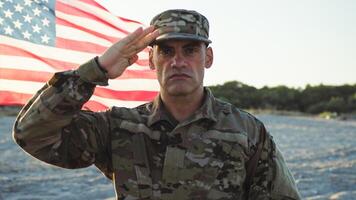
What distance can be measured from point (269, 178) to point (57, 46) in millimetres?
2269

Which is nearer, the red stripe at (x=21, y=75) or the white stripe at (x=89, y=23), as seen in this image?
the red stripe at (x=21, y=75)

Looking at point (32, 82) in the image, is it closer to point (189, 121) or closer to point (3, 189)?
point (189, 121)

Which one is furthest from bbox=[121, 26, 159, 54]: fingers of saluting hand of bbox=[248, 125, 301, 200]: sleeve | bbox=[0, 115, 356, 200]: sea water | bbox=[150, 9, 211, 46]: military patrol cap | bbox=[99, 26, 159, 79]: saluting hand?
bbox=[0, 115, 356, 200]: sea water

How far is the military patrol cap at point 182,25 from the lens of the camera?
331 cm

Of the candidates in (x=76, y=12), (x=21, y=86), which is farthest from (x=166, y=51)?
(x=76, y=12)

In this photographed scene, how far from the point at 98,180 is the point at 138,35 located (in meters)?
8.18

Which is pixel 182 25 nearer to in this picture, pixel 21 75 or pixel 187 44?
pixel 187 44

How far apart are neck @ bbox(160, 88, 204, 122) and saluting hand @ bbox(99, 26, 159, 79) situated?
419 millimetres

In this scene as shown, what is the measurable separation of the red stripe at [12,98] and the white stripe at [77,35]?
66cm

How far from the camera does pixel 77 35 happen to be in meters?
4.98

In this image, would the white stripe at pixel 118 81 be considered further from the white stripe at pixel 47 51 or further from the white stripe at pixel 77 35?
the white stripe at pixel 77 35

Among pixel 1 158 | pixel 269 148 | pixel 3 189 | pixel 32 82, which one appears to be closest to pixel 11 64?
pixel 32 82

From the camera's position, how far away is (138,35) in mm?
3096

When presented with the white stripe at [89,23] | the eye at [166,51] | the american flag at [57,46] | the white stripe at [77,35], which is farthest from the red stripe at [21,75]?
the eye at [166,51]
